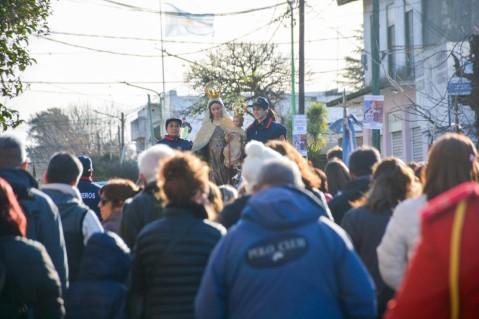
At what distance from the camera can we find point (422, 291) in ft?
11.9

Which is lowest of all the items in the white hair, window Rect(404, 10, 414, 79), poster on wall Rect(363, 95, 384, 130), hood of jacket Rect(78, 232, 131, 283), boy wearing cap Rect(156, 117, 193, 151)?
hood of jacket Rect(78, 232, 131, 283)

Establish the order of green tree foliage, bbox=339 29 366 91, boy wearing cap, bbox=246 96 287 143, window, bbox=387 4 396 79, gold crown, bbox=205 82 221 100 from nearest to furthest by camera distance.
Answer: boy wearing cap, bbox=246 96 287 143 → gold crown, bbox=205 82 221 100 → window, bbox=387 4 396 79 → green tree foliage, bbox=339 29 366 91

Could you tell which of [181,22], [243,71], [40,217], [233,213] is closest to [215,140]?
[40,217]

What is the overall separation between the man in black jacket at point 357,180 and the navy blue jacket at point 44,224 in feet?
8.32

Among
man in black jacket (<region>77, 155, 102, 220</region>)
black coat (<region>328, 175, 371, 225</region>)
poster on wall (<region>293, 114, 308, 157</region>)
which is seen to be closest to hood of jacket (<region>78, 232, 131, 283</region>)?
black coat (<region>328, 175, 371, 225</region>)

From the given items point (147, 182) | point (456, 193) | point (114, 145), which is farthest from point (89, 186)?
point (114, 145)

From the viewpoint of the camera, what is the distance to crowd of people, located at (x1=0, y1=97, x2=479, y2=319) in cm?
368

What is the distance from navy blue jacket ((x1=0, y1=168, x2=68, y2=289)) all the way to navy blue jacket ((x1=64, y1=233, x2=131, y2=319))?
448 millimetres

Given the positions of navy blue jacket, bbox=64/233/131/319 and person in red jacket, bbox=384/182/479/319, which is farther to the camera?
navy blue jacket, bbox=64/233/131/319

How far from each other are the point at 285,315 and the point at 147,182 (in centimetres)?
302

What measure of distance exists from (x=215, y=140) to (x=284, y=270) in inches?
390

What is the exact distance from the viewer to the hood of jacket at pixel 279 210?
16.0ft

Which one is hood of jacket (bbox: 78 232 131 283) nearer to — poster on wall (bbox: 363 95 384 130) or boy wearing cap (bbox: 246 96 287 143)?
boy wearing cap (bbox: 246 96 287 143)

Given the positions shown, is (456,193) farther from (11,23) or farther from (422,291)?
(11,23)
